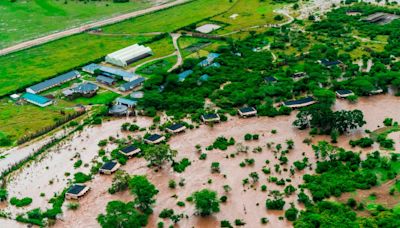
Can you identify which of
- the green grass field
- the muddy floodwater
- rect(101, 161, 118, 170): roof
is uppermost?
the green grass field

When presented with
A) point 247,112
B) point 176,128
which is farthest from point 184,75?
point 176,128

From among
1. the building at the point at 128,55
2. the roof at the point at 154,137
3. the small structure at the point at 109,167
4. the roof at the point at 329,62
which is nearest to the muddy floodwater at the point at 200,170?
the small structure at the point at 109,167

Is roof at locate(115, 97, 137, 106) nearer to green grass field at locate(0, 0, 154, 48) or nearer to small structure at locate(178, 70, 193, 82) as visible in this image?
small structure at locate(178, 70, 193, 82)

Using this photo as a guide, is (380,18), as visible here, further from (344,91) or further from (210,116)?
(210,116)

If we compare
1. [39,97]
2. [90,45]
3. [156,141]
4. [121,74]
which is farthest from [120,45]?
[156,141]

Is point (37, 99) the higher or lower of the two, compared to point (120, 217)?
higher

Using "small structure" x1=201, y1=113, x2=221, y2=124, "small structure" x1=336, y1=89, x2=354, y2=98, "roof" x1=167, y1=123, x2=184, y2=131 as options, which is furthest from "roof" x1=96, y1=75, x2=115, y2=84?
"small structure" x1=336, y1=89, x2=354, y2=98

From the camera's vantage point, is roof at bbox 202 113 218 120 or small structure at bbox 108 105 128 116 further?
small structure at bbox 108 105 128 116
